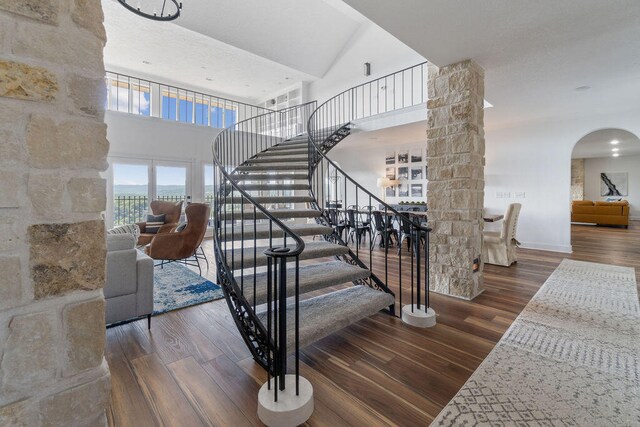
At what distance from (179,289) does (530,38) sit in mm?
4479

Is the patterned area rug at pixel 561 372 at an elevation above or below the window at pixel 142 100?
below

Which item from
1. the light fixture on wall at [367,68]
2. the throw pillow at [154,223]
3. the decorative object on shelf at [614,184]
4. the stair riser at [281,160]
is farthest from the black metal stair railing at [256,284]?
the decorative object on shelf at [614,184]

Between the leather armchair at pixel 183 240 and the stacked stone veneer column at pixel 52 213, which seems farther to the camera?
the leather armchair at pixel 183 240

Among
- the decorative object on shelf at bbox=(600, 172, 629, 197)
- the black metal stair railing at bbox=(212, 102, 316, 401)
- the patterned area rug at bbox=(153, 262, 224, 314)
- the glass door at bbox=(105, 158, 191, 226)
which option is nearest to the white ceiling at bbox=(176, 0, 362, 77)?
the glass door at bbox=(105, 158, 191, 226)

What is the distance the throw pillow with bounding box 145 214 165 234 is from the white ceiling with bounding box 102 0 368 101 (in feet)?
15.2

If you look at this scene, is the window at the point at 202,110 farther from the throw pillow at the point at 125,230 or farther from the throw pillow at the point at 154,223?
the throw pillow at the point at 125,230

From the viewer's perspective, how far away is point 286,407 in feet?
4.78

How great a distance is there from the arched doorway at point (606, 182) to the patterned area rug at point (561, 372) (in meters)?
7.78

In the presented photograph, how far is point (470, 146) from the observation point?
10.3 ft

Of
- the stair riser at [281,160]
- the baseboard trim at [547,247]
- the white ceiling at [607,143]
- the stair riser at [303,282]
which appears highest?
the white ceiling at [607,143]

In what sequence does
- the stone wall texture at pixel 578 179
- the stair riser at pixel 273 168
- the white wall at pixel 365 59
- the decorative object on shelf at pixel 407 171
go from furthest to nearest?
the stone wall texture at pixel 578 179 → the decorative object on shelf at pixel 407 171 → the white wall at pixel 365 59 → the stair riser at pixel 273 168

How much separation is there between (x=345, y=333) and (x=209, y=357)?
1.05 meters

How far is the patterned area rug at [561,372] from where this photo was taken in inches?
59.6

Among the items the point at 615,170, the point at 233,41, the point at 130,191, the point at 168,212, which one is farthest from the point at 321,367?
the point at 615,170
